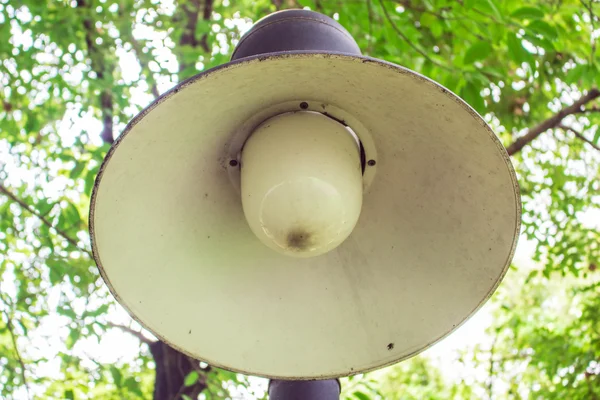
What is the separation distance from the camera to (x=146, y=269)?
3.94ft

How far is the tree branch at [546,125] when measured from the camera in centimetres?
346

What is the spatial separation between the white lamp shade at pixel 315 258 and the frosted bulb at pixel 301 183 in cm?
7

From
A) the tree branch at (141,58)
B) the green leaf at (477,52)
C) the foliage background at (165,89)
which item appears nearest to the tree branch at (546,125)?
the foliage background at (165,89)

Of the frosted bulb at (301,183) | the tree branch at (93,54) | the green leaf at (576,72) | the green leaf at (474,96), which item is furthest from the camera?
the tree branch at (93,54)

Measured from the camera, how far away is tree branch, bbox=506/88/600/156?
3461 millimetres

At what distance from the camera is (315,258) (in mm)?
1341

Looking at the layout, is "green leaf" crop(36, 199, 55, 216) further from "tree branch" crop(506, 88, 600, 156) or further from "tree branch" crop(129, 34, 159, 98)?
"tree branch" crop(506, 88, 600, 156)

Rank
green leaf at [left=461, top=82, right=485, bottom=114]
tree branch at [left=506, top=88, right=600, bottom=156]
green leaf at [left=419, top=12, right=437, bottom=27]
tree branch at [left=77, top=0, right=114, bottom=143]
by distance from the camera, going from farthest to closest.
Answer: tree branch at [left=77, top=0, right=114, bottom=143] → tree branch at [left=506, top=88, right=600, bottom=156] → green leaf at [left=419, top=12, right=437, bottom=27] → green leaf at [left=461, top=82, right=485, bottom=114]

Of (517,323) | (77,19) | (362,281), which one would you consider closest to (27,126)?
(77,19)

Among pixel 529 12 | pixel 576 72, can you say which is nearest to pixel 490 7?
pixel 529 12

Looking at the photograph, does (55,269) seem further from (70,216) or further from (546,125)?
(546,125)

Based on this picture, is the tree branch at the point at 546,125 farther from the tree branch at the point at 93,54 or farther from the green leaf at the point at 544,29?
the tree branch at the point at 93,54

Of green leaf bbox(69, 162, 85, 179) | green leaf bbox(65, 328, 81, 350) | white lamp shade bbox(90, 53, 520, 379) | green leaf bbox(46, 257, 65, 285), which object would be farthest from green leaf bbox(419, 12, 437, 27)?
green leaf bbox(65, 328, 81, 350)

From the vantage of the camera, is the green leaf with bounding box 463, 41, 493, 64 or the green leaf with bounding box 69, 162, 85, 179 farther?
the green leaf with bounding box 69, 162, 85, 179
